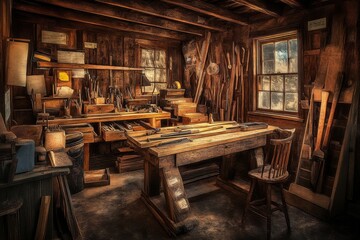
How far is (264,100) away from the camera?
5059 mm

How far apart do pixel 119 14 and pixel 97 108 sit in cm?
197

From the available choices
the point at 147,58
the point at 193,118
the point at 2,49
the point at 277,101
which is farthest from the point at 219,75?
the point at 2,49

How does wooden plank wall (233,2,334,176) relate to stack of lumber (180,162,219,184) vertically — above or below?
above

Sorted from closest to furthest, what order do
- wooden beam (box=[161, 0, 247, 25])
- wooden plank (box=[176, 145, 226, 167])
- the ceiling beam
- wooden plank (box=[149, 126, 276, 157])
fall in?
1. wooden plank (box=[149, 126, 276, 157])
2. wooden plank (box=[176, 145, 226, 167])
3. the ceiling beam
4. wooden beam (box=[161, 0, 247, 25])

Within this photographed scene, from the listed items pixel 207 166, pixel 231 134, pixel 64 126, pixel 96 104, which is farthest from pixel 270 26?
pixel 64 126

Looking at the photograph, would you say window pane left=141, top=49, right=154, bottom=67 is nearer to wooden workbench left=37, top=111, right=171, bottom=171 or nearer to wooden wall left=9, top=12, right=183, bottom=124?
wooden wall left=9, top=12, right=183, bottom=124

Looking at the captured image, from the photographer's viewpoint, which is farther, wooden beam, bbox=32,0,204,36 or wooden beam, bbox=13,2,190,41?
wooden beam, bbox=13,2,190,41

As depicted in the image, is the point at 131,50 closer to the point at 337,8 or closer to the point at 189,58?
the point at 189,58

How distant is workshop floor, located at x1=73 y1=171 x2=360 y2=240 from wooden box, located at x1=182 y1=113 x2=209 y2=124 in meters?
1.92

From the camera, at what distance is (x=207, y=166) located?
5.13 metres

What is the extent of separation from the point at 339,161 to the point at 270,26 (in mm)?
2696

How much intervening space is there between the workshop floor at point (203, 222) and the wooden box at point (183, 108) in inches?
89.0

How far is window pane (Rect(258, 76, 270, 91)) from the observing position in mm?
4953

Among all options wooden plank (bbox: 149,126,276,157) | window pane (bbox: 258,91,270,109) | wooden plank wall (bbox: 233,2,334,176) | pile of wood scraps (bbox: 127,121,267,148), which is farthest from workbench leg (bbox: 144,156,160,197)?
window pane (bbox: 258,91,270,109)
